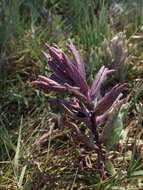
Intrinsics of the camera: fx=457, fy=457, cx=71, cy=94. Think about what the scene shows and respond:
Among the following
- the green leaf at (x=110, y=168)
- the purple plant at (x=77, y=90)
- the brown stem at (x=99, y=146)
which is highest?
the purple plant at (x=77, y=90)

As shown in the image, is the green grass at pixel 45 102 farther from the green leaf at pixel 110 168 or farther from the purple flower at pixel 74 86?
the purple flower at pixel 74 86

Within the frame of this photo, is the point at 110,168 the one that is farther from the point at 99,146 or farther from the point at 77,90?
the point at 77,90

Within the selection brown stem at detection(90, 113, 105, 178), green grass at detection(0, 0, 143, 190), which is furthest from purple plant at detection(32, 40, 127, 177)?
green grass at detection(0, 0, 143, 190)

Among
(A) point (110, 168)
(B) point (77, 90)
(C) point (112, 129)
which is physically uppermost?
(B) point (77, 90)

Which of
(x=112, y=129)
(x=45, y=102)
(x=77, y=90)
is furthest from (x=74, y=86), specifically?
(x=45, y=102)

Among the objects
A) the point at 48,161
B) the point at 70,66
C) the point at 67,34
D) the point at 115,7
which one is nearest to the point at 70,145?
the point at 48,161

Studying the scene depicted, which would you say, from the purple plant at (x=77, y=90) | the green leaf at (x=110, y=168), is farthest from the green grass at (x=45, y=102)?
the purple plant at (x=77, y=90)
